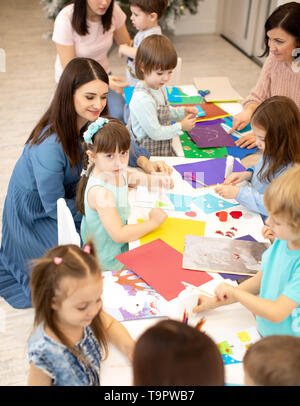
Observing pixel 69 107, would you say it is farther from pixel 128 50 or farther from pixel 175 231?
pixel 128 50

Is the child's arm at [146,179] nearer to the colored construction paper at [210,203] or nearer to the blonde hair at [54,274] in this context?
the colored construction paper at [210,203]

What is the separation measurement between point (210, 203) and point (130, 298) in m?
0.64

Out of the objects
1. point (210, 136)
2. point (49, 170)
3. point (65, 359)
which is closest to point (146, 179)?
point (49, 170)

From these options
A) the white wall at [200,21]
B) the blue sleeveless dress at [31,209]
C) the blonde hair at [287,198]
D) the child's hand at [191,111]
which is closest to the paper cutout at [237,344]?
the blonde hair at [287,198]

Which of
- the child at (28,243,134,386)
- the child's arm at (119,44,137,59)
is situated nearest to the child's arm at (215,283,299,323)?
the child at (28,243,134,386)

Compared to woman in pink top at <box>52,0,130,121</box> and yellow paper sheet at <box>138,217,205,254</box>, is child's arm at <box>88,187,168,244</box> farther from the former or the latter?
woman in pink top at <box>52,0,130,121</box>

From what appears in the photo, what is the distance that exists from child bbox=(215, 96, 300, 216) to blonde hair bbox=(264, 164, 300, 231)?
53 centimetres

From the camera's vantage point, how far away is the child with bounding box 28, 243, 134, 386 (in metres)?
1.16

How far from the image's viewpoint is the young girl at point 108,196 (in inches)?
68.3

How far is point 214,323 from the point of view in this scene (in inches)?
55.2

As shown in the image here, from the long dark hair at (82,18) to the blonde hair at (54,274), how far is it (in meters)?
2.18

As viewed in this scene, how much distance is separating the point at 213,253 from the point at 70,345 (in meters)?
0.66

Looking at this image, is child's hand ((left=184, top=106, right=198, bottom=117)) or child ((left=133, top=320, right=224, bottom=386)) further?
child's hand ((left=184, top=106, right=198, bottom=117))

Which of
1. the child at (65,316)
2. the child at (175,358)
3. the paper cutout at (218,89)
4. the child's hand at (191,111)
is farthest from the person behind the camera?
the paper cutout at (218,89)
